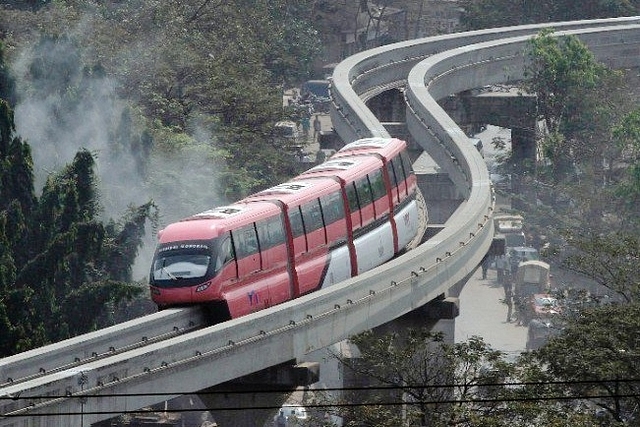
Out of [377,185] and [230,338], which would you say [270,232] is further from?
[377,185]

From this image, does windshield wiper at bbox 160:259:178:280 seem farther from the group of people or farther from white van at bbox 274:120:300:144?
white van at bbox 274:120:300:144

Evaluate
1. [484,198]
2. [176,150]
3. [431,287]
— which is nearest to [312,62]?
[176,150]

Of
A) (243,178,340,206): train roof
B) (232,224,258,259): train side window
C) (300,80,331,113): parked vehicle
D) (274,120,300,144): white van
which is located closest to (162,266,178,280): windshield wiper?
(232,224,258,259): train side window

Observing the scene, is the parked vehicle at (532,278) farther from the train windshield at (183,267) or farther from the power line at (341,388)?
the train windshield at (183,267)

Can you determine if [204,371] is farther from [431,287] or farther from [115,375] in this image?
[431,287]

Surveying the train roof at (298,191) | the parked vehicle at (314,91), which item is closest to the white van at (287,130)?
the parked vehicle at (314,91)
